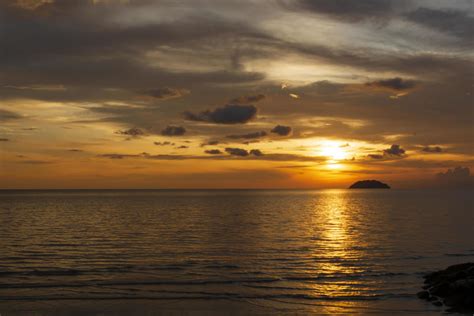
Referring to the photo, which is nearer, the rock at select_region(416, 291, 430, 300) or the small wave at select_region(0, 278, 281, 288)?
the rock at select_region(416, 291, 430, 300)

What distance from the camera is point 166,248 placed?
53.6m

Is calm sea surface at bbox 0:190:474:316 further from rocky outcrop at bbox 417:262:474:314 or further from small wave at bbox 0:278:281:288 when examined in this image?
rocky outcrop at bbox 417:262:474:314

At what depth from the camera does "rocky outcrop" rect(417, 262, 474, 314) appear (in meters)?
30.0

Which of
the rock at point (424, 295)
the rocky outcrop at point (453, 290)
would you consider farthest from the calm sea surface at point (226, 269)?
the rocky outcrop at point (453, 290)

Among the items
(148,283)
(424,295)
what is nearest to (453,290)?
(424,295)

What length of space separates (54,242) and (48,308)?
32.1 m

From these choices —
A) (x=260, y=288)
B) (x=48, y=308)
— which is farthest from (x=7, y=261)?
(x=260, y=288)

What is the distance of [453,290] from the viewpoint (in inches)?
1267

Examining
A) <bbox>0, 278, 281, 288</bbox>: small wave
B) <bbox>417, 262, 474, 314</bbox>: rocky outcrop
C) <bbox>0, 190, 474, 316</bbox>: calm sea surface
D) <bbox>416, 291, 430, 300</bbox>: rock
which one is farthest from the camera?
<bbox>0, 278, 281, 288</bbox>: small wave

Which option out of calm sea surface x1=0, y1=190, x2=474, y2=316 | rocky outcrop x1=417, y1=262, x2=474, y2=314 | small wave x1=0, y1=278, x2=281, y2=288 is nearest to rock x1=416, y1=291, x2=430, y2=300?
rocky outcrop x1=417, y1=262, x2=474, y2=314

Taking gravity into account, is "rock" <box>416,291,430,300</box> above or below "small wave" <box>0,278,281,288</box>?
above

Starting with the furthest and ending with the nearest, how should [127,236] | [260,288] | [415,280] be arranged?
[127,236] → [415,280] → [260,288]

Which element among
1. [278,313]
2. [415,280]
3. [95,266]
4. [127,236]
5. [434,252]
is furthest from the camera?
[127,236]

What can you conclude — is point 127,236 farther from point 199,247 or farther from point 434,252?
point 434,252
